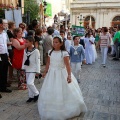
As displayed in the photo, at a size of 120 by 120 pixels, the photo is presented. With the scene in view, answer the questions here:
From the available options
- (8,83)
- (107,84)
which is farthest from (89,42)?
(8,83)

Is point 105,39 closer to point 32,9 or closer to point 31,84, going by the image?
point 31,84

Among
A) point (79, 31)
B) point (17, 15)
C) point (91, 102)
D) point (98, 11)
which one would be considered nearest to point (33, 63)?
point (91, 102)

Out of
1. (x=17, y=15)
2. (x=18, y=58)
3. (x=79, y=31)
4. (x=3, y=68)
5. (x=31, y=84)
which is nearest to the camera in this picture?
(x=31, y=84)

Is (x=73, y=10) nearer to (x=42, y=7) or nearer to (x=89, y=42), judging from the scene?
(x=42, y=7)

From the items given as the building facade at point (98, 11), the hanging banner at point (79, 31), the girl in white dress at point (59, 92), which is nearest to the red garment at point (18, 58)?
the girl in white dress at point (59, 92)

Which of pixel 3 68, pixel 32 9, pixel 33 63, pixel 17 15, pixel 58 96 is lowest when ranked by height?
pixel 58 96

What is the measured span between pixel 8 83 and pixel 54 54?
10.1 feet

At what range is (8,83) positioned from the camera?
7672 mm

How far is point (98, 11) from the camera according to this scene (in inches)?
1822

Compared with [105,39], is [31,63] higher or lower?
lower

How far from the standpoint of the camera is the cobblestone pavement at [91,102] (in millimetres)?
5254

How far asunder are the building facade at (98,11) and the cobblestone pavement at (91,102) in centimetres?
3753

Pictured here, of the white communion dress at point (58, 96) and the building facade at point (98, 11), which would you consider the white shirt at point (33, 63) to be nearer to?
the white communion dress at point (58, 96)

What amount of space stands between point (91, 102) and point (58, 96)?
63.7 inches
